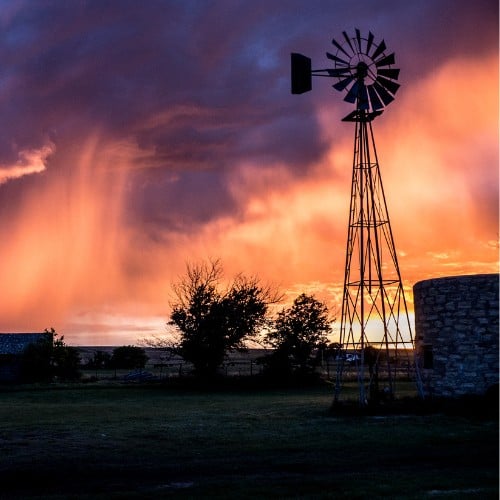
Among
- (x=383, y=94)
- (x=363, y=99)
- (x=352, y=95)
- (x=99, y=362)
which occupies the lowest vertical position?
(x=99, y=362)

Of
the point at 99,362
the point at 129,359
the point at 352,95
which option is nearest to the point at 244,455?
the point at 352,95

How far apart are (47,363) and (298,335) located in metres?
19.8

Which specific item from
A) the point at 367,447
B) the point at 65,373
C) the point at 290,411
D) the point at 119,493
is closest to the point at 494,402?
the point at 290,411

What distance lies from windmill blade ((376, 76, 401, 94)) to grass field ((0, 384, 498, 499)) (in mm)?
12536

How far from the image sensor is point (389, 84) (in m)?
29.0

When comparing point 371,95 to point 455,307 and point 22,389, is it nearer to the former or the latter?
point 455,307

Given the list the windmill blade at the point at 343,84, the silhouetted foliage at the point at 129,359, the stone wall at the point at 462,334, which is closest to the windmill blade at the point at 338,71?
the windmill blade at the point at 343,84

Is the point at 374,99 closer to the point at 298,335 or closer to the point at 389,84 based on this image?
the point at 389,84

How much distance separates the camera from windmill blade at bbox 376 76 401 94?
1141 inches

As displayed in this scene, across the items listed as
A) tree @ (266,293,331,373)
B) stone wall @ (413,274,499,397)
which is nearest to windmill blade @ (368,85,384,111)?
stone wall @ (413,274,499,397)

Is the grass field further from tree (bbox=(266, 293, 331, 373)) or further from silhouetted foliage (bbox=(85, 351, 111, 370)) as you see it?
silhouetted foliage (bbox=(85, 351, 111, 370))

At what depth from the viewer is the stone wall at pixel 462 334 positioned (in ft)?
86.4

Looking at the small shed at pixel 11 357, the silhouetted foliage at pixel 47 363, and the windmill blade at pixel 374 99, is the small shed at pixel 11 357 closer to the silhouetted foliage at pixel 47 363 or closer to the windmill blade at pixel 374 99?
the silhouetted foliage at pixel 47 363

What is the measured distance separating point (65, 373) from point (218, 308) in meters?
13.9
